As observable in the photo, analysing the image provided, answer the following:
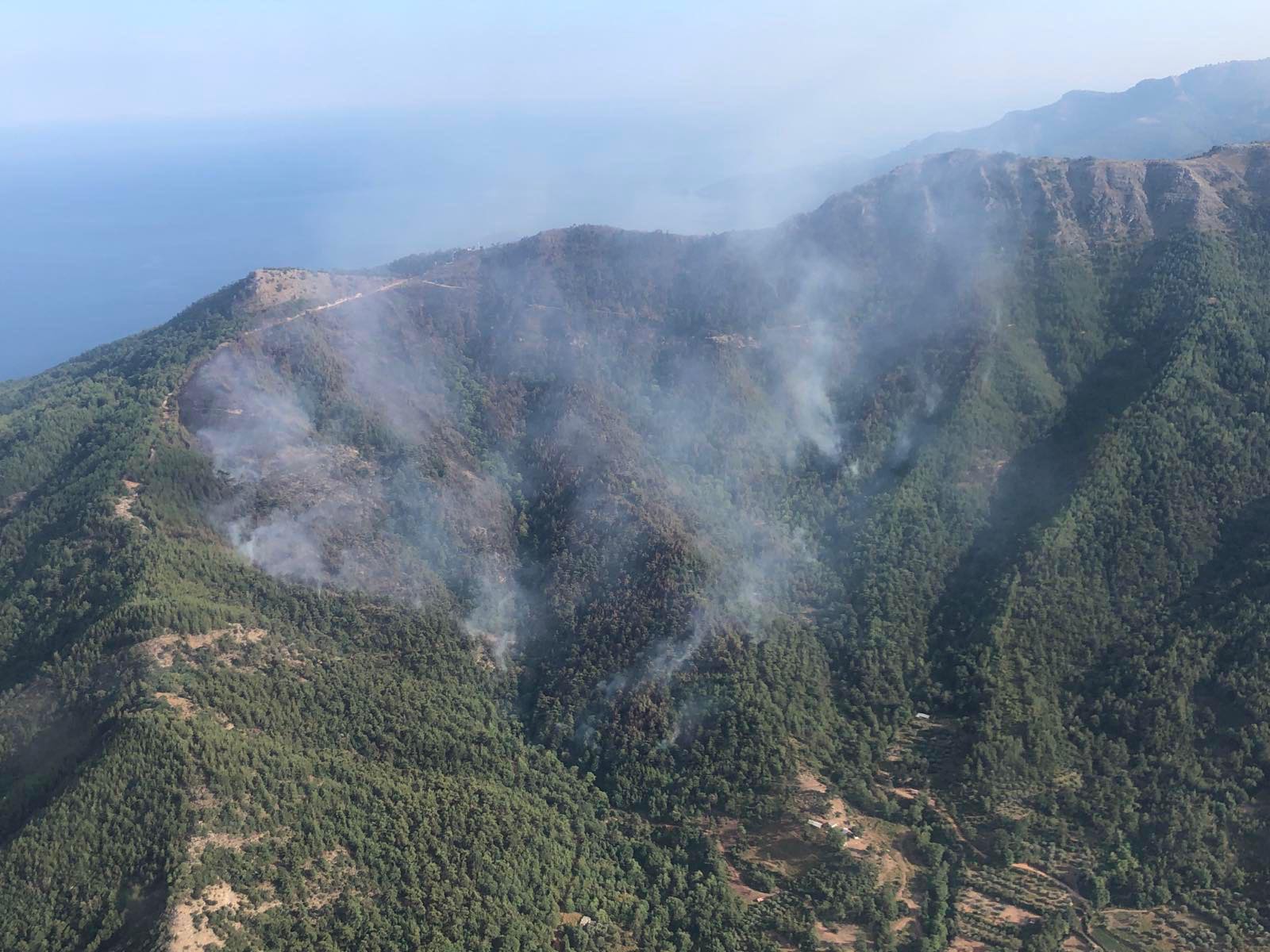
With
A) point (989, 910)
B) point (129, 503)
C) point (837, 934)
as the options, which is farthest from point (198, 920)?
point (989, 910)

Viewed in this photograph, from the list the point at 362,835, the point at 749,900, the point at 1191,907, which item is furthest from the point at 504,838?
the point at 1191,907

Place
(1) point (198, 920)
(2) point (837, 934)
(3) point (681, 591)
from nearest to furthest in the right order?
(1) point (198, 920)
(2) point (837, 934)
(3) point (681, 591)

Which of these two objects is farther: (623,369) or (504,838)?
(623,369)

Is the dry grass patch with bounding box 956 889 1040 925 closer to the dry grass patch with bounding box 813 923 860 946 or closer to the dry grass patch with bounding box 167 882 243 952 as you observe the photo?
the dry grass patch with bounding box 813 923 860 946

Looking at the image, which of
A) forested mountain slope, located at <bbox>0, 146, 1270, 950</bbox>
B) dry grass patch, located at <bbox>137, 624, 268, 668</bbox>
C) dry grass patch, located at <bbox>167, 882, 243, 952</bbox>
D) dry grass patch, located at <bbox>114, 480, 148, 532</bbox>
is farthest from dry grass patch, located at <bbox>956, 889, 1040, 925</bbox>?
dry grass patch, located at <bbox>114, 480, 148, 532</bbox>

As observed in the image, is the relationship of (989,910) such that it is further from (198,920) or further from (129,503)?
(129,503)

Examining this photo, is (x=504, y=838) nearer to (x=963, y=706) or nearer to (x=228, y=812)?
(x=228, y=812)

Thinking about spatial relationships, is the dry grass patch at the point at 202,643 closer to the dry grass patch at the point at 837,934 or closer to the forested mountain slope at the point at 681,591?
the forested mountain slope at the point at 681,591

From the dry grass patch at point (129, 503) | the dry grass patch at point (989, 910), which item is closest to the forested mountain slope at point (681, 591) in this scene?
the dry grass patch at point (989, 910)
